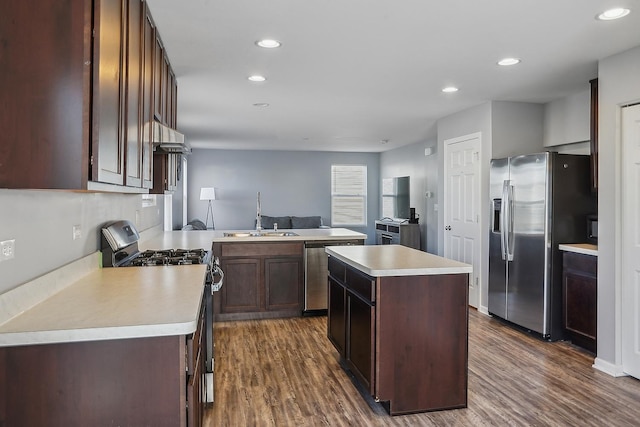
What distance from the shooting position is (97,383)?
144 centimetres

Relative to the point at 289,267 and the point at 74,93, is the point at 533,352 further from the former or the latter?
the point at 74,93

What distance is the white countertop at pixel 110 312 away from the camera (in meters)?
1.40

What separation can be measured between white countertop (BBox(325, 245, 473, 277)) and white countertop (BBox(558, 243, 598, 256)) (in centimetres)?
160

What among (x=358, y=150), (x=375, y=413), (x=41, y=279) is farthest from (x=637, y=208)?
(x=358, y=150)

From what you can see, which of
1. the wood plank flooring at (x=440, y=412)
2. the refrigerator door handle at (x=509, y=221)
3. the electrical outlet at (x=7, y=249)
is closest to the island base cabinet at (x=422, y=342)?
the wood plank flooring at (x=440, y=412)

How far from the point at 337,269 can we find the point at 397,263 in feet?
2.30

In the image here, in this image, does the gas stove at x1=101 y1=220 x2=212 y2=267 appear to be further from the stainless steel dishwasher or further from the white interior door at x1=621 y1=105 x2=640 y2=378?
the white interior door at x1=621 y1=105 x2=640 y2=378

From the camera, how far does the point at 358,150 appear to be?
10086mm

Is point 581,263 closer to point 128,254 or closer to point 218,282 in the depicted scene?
point 218,282

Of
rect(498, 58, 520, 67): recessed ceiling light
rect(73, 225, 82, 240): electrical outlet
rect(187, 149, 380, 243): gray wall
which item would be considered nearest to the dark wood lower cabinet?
rect(73, 225, 82, 240): electrical outlet

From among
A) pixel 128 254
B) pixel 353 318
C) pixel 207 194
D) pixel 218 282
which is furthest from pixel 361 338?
pixel 207 194

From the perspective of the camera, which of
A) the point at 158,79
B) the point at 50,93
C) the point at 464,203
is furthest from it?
the point at 464,203

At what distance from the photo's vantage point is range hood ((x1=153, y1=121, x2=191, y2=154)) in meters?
2.65

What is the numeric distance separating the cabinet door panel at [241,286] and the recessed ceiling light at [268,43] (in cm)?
233
